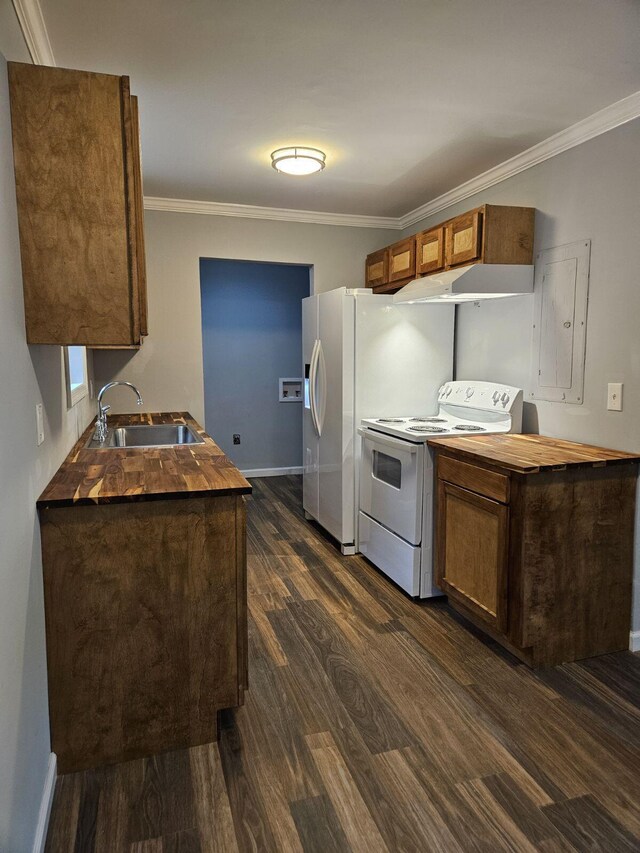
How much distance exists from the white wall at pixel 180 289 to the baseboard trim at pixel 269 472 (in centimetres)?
179

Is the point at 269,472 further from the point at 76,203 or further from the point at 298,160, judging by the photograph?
the point at 76,203

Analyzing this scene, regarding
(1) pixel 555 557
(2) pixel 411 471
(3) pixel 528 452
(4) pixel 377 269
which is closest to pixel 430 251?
(4) pixel 377 269

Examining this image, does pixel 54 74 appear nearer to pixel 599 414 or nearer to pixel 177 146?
pixel 177 146

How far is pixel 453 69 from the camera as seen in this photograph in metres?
2.13

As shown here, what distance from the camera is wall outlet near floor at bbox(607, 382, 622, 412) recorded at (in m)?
2.54

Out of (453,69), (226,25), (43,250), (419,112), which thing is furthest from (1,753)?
(419,112)

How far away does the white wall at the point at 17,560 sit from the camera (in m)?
1.21

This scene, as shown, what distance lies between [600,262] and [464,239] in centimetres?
74

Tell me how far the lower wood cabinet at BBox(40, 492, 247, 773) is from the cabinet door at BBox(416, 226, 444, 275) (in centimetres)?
217

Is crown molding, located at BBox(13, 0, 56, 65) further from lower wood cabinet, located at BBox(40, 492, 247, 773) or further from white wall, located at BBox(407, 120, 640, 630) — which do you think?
white wall, located at BBox(407, 120, 640, 630)

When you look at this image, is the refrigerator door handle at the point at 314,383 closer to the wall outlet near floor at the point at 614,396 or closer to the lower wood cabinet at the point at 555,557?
the lower wood cabinet at the point at 555,557

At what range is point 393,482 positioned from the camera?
323 cm

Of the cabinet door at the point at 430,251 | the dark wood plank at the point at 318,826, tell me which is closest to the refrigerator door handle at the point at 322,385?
the cabinet door at the point at 430,251

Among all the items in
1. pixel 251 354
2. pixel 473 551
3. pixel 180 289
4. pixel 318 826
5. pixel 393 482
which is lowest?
pixel 318 826
